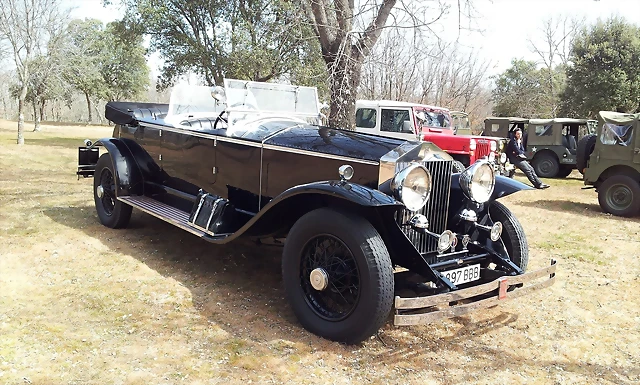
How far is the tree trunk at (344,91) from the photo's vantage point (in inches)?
305

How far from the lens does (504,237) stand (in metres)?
4.21

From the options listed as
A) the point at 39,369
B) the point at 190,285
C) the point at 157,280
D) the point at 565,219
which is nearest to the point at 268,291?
the point at 190,285

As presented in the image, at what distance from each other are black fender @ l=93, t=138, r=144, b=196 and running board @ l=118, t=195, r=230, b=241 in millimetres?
93

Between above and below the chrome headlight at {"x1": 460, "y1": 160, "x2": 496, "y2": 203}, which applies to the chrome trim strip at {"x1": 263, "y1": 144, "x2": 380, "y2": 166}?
above

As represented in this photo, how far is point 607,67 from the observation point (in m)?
20.3

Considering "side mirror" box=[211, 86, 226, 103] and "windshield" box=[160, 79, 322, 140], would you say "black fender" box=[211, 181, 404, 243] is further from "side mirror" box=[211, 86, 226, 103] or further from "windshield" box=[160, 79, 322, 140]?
"side mirror" box=[211, 86, 226, 103]

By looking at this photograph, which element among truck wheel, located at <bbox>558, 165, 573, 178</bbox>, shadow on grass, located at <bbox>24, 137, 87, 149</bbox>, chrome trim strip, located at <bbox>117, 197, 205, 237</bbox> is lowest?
chrome trim strip, located at <bbox>117, 197, 205, 237</bbox>

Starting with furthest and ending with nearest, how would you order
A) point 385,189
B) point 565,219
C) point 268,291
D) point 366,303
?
point 565,219
point 268,291
point 385,189
point 366,303

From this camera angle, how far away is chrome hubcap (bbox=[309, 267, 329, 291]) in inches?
131

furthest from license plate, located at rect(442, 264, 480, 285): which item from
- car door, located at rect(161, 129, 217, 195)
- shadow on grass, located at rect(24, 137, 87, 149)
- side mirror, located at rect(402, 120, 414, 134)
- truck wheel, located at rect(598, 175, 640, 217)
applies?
shadow on grass, located at rect(24, 137, 87, 149)

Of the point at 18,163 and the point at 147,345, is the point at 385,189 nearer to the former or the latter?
the point at 147,345

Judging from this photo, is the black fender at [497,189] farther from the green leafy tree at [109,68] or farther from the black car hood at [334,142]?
the green leafy tree at [109,68]

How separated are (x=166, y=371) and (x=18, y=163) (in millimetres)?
11477

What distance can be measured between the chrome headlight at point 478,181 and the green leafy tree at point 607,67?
63.4 feet
